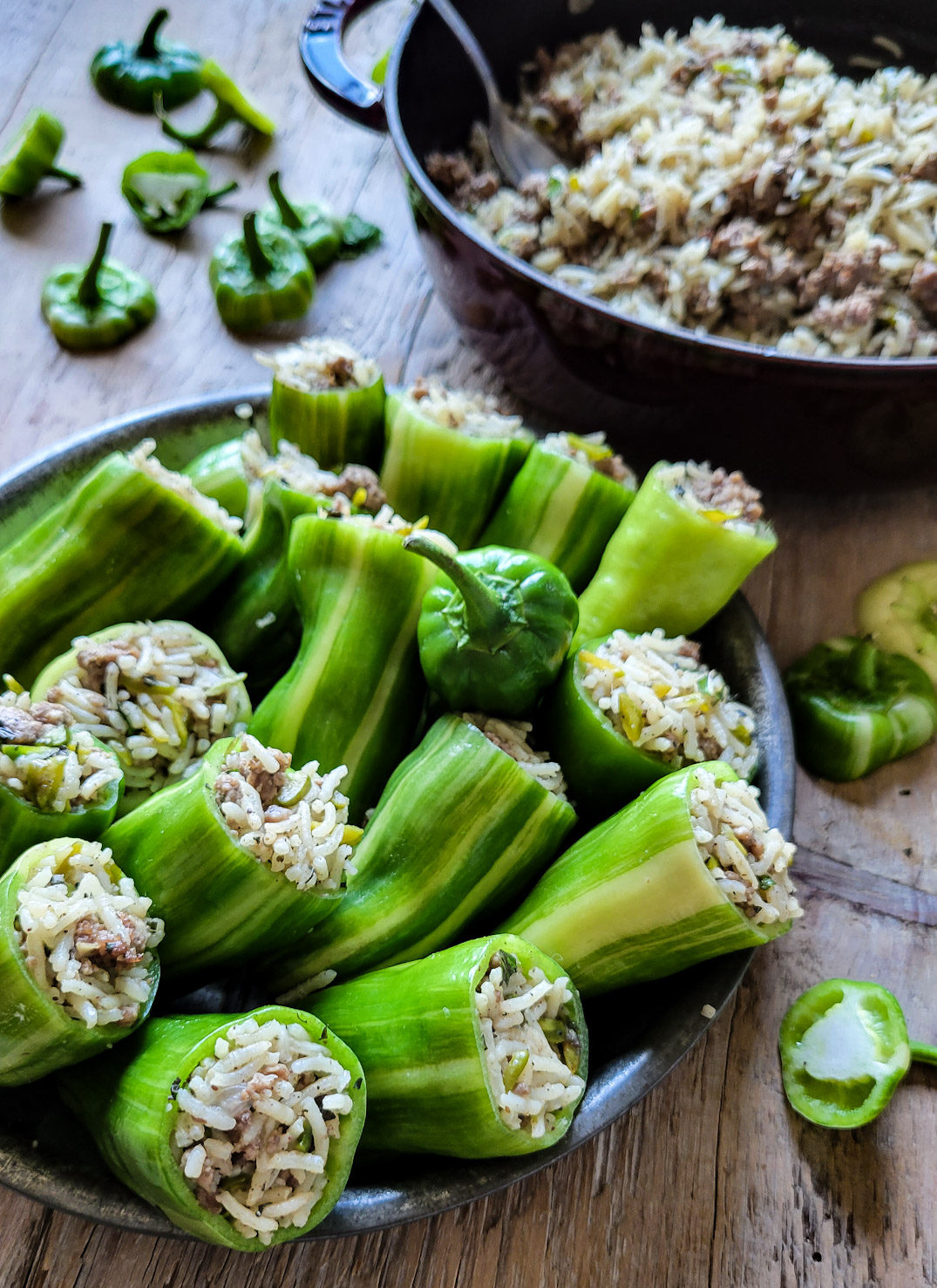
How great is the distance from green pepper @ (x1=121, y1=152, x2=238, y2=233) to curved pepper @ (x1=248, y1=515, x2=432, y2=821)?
134cm

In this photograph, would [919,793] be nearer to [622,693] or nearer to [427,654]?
[622,693]

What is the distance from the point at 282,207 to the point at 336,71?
1.60 feet

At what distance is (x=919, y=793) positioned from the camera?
1760 mm

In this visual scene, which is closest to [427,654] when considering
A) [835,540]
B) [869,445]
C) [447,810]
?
[447,810]

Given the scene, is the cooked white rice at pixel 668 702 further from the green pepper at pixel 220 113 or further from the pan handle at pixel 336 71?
the green pepper at pixel 220 113

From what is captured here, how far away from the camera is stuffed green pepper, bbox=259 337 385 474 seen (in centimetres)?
165

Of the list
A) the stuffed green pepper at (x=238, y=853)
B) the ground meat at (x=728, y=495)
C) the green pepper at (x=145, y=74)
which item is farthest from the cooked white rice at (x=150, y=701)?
the green pepper at (x=145, y=74)

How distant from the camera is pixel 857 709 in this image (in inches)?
68.7

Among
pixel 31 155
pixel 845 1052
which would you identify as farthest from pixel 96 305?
pixel 845 1052

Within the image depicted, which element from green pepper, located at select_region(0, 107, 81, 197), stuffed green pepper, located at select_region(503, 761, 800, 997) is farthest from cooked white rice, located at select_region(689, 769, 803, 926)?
green pepper, located at select_region(0, 107, 81, 197)

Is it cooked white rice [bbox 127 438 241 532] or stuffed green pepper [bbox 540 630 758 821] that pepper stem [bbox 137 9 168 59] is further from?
stuffed green pepper [bbox 540 630 758 821]

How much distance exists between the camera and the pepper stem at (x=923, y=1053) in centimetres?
146

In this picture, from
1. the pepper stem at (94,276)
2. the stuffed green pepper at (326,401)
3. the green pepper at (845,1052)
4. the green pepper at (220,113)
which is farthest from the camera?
the green pepper at (220,113)

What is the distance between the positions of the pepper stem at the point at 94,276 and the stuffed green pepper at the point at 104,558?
2.78ft
